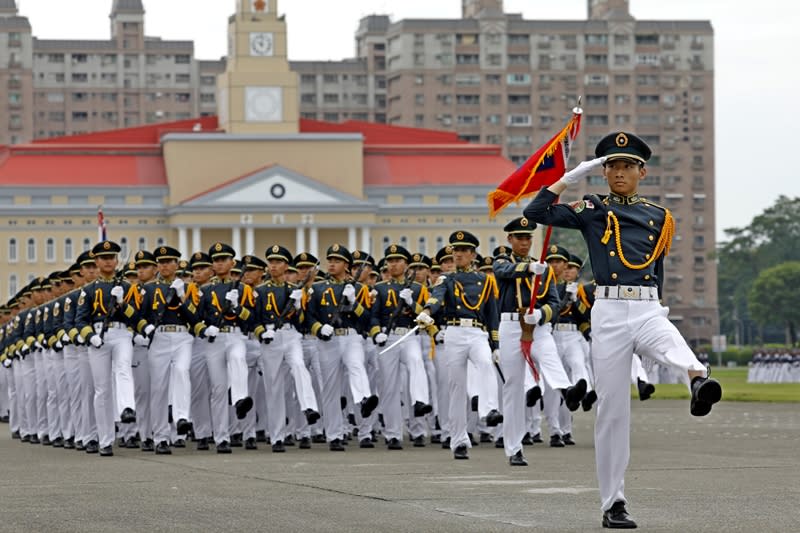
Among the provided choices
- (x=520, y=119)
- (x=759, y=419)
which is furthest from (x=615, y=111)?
(x=759, y=419)

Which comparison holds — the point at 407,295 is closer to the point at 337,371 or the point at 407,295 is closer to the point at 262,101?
the point at 337,371

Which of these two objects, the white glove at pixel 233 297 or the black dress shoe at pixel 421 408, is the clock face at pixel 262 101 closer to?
the white glove at pixel 233 297

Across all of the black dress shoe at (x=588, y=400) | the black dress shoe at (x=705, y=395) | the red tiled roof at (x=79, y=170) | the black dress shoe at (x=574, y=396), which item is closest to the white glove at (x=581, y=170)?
the black dress shoe at (x=705, y=395)

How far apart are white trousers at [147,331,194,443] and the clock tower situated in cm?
10817

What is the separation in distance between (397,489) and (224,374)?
7.14 meters

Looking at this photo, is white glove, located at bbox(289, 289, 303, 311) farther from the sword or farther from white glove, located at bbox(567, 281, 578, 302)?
white glove, located at bbox(567, 281, 578, 302)

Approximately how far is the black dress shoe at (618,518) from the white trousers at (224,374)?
933 cm

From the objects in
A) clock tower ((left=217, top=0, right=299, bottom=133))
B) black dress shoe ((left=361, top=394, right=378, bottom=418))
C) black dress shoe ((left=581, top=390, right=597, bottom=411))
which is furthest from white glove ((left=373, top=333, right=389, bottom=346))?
clock tower ((left=217, top=0, right=299, bottom=133))

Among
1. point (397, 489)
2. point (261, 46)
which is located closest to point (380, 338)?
point (397, 489)

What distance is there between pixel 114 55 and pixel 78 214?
7418 cm

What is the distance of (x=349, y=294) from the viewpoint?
21.2 meters

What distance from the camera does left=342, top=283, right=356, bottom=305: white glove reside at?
69.5ft

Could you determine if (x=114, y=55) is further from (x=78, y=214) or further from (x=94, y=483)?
(x=94, y=483)

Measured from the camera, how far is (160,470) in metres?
16.9
